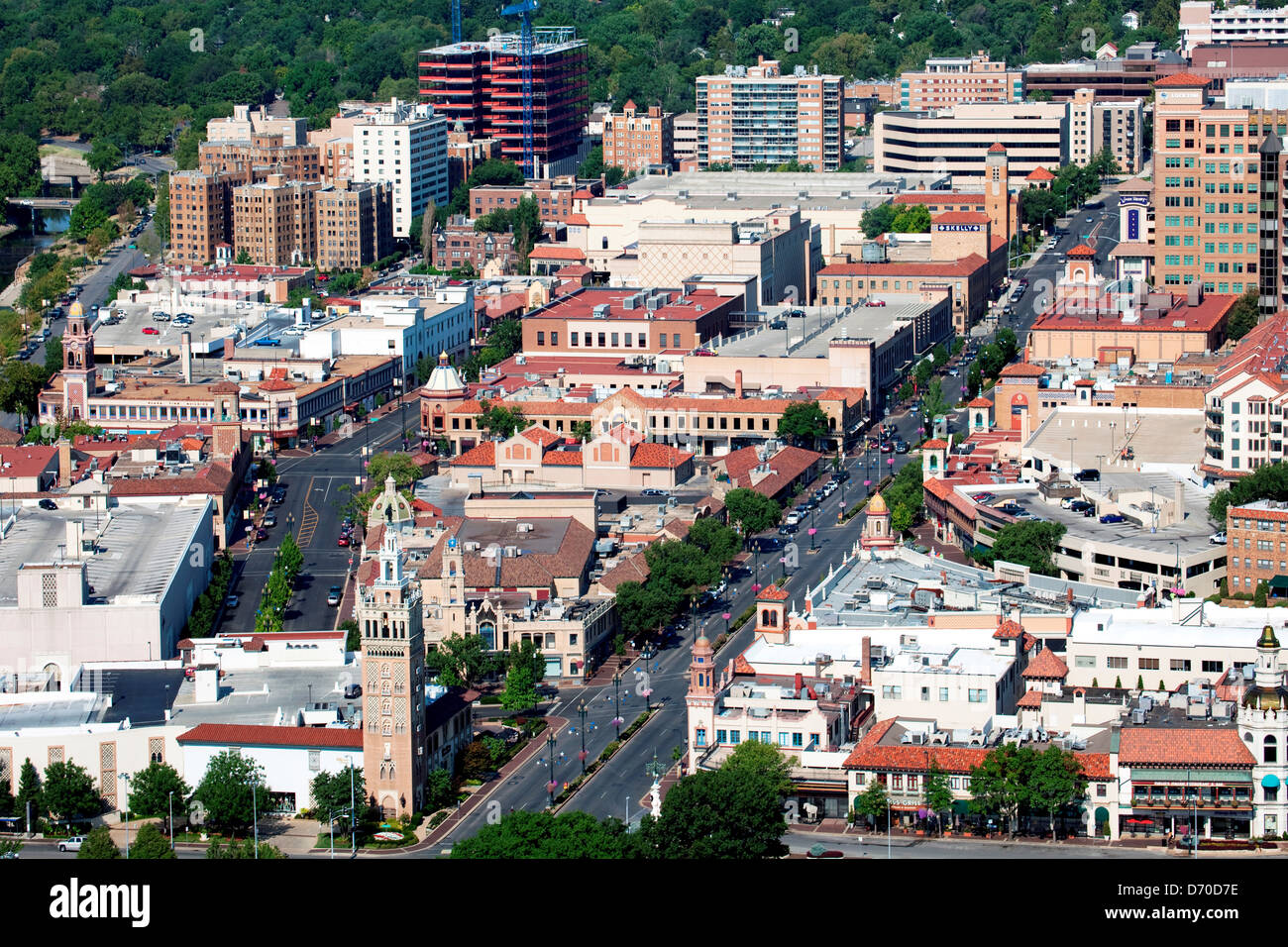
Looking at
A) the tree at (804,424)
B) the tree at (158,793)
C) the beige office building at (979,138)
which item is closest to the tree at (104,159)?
the beige office building at (979,138)

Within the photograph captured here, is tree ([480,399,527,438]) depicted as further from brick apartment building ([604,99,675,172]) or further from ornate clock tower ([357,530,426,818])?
brick apartment building ([604,99,675,172])

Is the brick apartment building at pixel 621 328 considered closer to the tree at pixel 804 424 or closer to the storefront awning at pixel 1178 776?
the tree at pixel 804 424

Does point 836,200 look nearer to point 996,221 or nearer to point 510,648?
point 996,221

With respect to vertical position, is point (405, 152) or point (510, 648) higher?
point (405, 152)

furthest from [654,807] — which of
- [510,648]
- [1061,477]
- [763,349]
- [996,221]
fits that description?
[996,221]

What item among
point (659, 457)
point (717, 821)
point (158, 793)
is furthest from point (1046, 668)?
point (659, 457)

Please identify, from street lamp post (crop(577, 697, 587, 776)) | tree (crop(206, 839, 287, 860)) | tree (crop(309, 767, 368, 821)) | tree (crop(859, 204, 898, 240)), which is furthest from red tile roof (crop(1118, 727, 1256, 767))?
tree (crop(859, 204, 898, 240))
